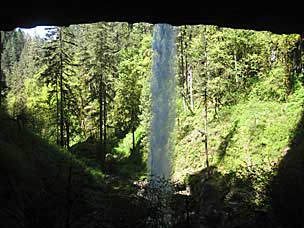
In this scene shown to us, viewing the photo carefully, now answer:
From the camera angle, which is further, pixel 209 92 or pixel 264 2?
pixel 209 92

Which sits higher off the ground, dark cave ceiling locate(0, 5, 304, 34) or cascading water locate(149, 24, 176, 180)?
cascading water locate(149, 24, 176, 180)

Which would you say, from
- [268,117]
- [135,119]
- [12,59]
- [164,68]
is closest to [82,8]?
[268,117]

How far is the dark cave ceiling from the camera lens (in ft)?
24.0

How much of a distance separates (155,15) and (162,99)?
27114 millimetres

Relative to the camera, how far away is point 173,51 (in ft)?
120

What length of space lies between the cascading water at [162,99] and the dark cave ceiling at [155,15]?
2355cm

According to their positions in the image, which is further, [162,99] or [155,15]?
[162,99]

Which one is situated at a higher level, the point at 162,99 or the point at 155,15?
the point at 162,99

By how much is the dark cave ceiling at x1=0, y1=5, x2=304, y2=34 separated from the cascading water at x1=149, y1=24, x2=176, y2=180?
23.6m

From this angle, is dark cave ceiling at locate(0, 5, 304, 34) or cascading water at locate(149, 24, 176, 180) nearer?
dark cave ceiling at locate(0, 5, 304, 34)

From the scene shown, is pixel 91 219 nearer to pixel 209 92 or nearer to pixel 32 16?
pixel 32 16

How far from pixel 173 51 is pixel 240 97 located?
8186 millimetres

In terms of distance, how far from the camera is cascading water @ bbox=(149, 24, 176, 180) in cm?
3284

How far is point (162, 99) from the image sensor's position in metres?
34.9
